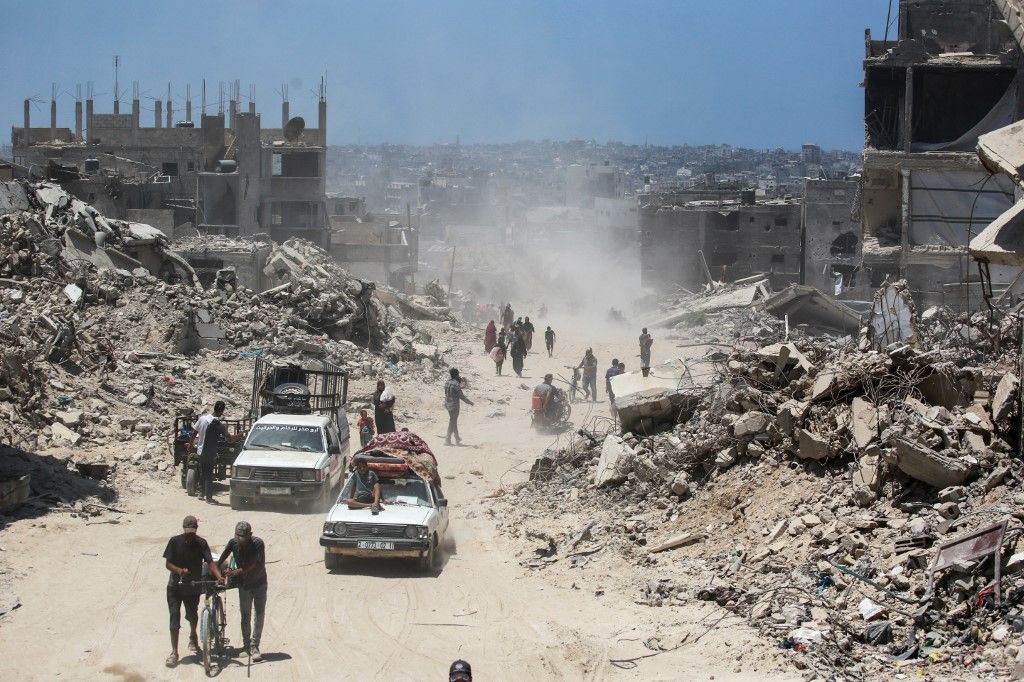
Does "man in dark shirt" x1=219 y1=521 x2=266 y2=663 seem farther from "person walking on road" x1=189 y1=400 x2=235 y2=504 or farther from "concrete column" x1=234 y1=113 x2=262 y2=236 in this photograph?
"concrete column" x1=234 y1=113 x2=262 y2=236

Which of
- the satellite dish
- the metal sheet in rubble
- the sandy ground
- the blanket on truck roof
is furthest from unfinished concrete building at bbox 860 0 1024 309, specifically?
the satellite dish

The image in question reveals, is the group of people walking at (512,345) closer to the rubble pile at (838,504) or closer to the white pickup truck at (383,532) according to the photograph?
the rubble pile at (838,504)

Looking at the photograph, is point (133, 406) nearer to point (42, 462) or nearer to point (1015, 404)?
point (42, 462)

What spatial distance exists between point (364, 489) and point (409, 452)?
152 centimetres

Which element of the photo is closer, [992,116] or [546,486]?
[546,486]

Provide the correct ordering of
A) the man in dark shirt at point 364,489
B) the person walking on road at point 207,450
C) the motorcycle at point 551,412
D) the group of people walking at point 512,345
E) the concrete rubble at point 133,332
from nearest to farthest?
the man in dark shirt at point 364,489 → the person walking on road at point 207,450 → the concrete rubble at point 133,332 → the motorcycle at point 551,412 → the group of people walking at point 512,345

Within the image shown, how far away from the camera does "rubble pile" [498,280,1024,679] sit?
985 centimetres

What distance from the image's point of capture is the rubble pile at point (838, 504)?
9.85 meters

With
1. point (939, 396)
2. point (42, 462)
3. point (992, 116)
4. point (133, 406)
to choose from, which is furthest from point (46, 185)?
point (939, 396)

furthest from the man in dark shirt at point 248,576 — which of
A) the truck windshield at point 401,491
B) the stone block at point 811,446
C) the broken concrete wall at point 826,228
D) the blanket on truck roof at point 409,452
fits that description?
the broken concrete wall at point 826,228

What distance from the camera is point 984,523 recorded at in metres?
10.6

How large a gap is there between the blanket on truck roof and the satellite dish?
194 ft

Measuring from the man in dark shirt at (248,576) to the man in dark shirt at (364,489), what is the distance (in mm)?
3451

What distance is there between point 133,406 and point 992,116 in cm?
2118
